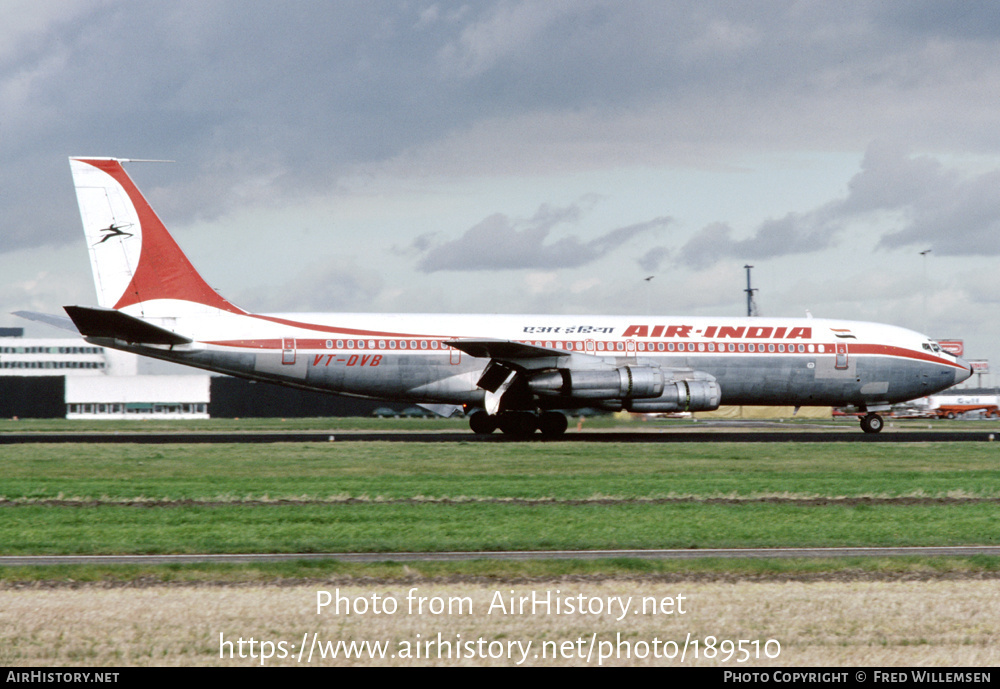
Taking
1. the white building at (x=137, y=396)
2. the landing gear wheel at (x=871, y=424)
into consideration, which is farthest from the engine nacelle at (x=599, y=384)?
the white building at (x=137, y=396)

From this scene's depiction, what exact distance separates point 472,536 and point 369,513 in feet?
9.76

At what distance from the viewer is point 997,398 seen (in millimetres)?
105000

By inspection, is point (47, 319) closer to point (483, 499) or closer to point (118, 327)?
point (118, 327)

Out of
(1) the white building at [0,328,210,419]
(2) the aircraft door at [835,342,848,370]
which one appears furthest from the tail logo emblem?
(1) the white building at [0,328,210,419]

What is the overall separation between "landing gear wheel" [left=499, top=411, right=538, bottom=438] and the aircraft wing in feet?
8.28

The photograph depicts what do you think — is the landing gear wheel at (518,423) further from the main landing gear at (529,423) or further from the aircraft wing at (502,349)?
the aircraft wing at (502,349)

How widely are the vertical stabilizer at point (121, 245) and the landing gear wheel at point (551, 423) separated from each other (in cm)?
1141

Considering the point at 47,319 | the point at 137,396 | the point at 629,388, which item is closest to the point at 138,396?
the point at 137,396

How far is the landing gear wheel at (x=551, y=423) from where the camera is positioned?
35975mm

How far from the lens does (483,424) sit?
37156 mm

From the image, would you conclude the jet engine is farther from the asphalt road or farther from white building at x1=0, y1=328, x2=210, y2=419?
white building at x1=0, y1=328, x2=210, y2=419

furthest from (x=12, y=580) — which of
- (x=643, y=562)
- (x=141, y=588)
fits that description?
(x=643, y=562)
